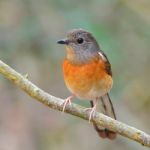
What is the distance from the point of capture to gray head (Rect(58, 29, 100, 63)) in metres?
5.47

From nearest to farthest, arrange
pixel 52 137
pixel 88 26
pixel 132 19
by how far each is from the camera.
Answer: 1. pixel 88 26
2. pixel 132 19
3. pixel 52 137

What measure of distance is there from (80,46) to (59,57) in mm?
639

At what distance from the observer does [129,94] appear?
6.73m

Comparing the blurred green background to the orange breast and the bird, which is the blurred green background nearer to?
the bird

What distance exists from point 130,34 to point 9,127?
1.54 meters

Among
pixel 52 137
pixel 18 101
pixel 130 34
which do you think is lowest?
pixel 52 137

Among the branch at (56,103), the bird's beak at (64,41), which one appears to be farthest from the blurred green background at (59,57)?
the branch at (56,103)

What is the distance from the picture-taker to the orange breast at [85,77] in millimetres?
5342

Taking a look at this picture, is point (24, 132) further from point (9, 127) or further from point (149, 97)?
point (149, 97)

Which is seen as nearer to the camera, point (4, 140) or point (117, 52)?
point (117, 52)

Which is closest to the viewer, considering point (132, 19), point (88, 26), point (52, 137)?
point (88, 26)

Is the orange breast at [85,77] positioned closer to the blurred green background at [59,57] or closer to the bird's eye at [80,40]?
the bird's eye at [80,40]

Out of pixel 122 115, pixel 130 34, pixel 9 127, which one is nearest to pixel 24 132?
pixel 9 127

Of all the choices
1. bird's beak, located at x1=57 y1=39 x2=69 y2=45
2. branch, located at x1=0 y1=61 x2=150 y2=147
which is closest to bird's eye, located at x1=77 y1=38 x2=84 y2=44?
bird's beak, located at x1=57 y1=39 x2=69 y2=45
